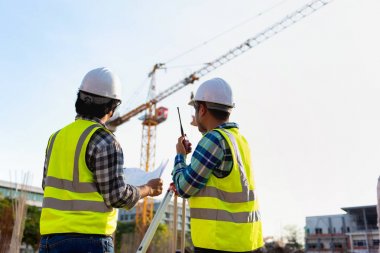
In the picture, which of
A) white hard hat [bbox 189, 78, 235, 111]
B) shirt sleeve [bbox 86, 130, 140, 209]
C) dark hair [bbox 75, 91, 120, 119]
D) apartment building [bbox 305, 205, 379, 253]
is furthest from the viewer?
apartment building [bbox 305, 205, 379, 253]

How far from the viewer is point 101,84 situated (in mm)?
2006

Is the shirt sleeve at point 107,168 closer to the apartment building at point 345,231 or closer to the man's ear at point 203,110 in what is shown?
the man's ear at point 203,110

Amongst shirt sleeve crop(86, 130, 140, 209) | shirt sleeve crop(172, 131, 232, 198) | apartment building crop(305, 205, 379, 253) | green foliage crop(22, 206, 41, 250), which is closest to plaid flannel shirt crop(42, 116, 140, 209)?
shirt sleeve crop(86, 130, 140, 209)

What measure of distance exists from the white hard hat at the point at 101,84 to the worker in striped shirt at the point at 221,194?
0.54 m

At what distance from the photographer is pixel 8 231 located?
1165cm

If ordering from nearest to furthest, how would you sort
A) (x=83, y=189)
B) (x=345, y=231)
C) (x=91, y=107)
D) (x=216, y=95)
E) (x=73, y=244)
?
(x=73, y=244)
(x=83, y=189)
(x=91, y=107)
(x=216, y=95)
(x=345, y=231)

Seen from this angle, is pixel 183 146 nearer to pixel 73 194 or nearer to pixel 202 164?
pixel 202 164

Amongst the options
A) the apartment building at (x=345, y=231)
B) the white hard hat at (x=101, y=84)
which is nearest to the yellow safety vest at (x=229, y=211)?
the white hard hat at (x=101, y=84)

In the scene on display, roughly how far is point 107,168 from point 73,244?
1.18 feet

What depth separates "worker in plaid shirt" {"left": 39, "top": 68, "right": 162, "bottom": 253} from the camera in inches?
65.9

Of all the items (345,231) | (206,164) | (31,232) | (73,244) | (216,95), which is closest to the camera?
(73,244)

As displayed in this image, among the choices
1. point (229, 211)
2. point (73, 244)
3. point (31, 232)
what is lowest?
→ point (31, 232)

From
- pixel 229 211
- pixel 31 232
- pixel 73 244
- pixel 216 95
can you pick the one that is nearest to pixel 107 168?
pixel 73 244

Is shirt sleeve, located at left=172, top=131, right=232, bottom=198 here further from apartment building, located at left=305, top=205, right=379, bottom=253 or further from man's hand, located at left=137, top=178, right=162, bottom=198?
apartment building, located at left=305, top=205, right=379, bottom=253
